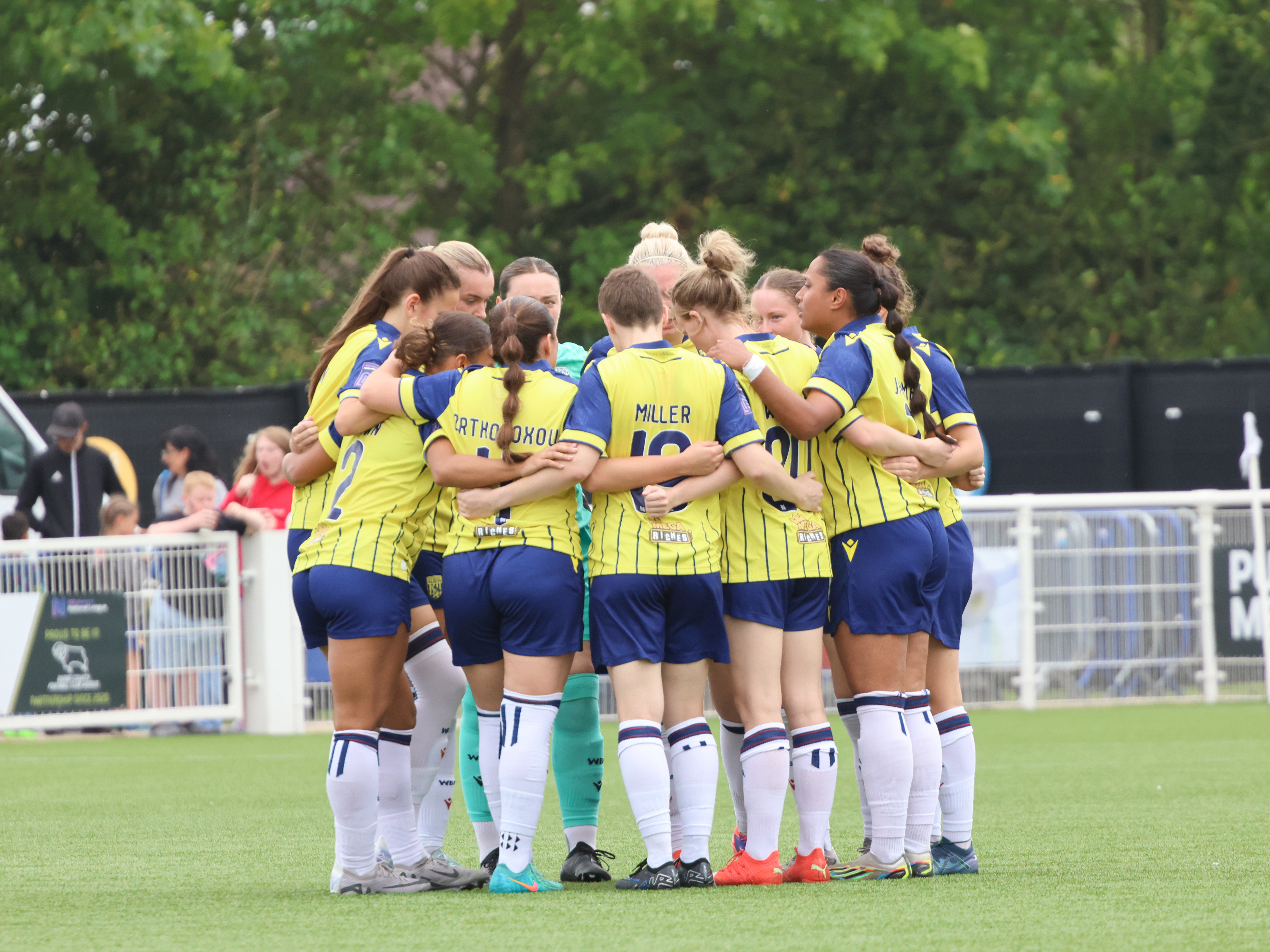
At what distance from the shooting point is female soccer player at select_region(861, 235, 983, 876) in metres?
5.15

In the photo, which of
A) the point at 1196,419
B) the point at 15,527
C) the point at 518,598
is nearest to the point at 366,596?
the point at 518,598

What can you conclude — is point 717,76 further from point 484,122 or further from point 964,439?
point 964,439

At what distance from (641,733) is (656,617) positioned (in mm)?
309

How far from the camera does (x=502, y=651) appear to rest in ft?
15.9

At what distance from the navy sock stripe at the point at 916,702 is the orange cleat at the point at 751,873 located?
1.84 feet

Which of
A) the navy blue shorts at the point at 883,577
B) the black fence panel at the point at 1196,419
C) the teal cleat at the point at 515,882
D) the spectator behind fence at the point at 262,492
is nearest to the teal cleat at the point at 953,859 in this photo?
the navy blue shorts at the point at 883,577

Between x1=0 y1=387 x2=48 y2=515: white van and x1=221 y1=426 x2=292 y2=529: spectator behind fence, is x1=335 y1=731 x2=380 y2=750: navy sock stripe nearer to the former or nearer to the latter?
x1=221 y1=426 x2=292 y2=529: spectator behind fence

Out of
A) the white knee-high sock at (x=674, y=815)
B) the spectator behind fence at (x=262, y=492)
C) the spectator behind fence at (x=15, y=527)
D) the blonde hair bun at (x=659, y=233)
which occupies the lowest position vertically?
the white knee-high sock at (x=674, y=815)

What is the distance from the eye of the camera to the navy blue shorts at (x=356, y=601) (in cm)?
472

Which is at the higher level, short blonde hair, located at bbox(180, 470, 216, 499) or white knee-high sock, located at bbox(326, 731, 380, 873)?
short blonde hair, located at bbox(180, 470, 216, 499)

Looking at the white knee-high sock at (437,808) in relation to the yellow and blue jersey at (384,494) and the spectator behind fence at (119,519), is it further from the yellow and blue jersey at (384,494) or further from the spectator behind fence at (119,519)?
the spectator behind fence at (119,519)

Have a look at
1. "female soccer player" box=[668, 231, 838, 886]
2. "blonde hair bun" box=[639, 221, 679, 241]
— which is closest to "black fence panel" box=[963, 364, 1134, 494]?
"blonde hair bun" box=[639, 221, 679, 241]

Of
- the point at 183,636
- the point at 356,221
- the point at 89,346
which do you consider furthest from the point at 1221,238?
the point at 183,636

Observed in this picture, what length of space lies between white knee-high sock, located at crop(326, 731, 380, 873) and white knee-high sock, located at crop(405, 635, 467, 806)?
1.09 ft
